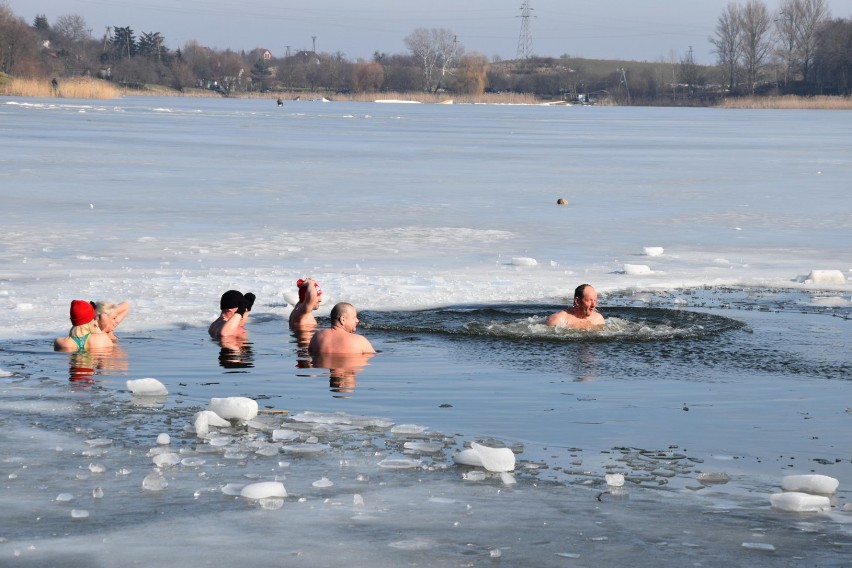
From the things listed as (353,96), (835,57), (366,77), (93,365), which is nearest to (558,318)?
(93,365)

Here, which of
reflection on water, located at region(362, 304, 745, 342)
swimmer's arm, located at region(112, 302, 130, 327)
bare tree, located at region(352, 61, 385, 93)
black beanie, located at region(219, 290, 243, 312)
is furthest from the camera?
bare tree, located at region(352, 61, 385, 93)

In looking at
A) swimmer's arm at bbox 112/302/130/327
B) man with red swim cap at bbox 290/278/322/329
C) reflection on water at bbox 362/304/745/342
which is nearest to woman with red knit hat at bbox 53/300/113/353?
swimmer's arm at bbox 112/302/130/327

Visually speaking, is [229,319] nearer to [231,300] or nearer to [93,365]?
[231,300]

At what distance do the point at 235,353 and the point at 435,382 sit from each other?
5.85 ft

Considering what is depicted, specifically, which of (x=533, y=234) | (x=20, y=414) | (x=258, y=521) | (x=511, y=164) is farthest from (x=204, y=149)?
(x=258, y=521)

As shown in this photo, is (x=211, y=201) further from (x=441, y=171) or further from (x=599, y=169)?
(x=599, y=169)

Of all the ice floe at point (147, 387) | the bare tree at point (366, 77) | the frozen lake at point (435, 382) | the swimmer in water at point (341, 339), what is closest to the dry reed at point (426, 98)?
the bare tree at point (366, 77)

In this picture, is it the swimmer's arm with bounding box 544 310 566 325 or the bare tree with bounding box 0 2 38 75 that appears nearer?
the swimmer's arm with bounding box 544 310 566 325

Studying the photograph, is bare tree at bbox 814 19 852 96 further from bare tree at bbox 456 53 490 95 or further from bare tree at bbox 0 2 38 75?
bare tree at bbox 0 2 38 75

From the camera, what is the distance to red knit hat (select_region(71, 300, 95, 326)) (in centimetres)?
898

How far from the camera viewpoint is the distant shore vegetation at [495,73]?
12988 centimetres

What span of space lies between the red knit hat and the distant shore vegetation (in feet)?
320

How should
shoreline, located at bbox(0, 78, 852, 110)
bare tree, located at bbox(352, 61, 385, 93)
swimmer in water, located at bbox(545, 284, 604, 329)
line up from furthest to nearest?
bare tree, located at bbox(352, 61, 385, 93), shoreline, located at bbox(0, 78, 852, 110), swimmer in water, located at bbox(545, 284, 604, 329)

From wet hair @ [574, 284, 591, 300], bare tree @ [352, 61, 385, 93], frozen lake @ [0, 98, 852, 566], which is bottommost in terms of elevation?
frozen lake @ [0, 98, 852, 566]
